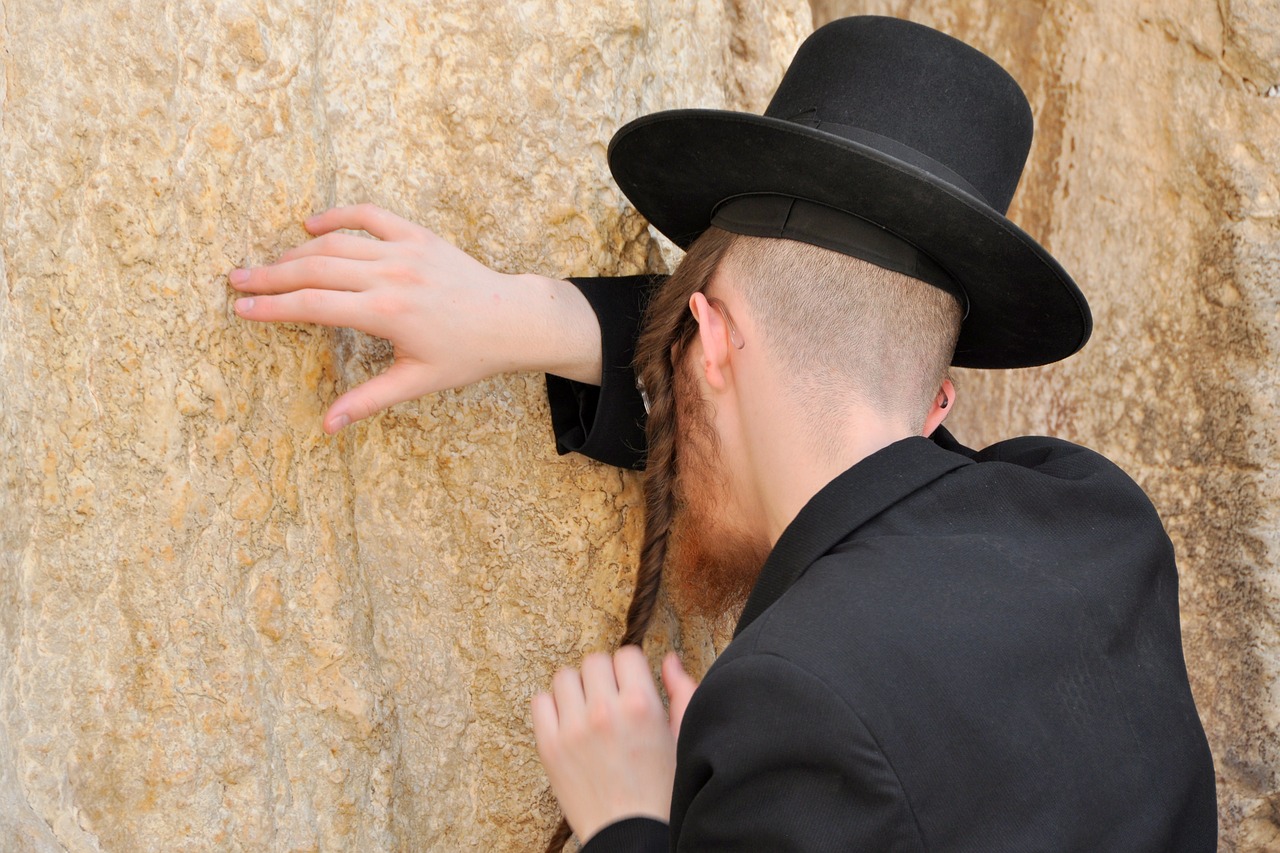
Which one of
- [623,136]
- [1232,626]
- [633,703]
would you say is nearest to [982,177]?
[623,136]

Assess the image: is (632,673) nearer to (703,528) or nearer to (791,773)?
(703,528)

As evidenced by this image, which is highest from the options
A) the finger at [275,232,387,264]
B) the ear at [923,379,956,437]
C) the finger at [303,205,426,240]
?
A: the finger at [303,205,426,240]

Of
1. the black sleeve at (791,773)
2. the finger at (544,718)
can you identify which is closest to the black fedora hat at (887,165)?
the black sleeve at (791,773)

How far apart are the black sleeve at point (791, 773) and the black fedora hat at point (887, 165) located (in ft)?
2.20

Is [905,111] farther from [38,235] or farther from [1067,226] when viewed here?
[1067,226]

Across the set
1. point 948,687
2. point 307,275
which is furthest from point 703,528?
point 307,275

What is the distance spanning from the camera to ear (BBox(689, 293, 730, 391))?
1.67 m

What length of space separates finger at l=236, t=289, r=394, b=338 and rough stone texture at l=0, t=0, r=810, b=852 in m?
0.07

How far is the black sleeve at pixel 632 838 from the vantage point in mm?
1495

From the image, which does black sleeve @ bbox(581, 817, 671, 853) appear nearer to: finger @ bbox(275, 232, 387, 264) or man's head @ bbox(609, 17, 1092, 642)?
man's head @ bbox(609, 17, 1092, 642)

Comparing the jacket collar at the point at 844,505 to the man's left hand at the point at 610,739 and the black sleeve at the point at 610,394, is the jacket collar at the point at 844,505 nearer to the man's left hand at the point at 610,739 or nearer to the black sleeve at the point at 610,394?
the man's left hand at the point at 610,739

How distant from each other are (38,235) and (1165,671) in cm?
169

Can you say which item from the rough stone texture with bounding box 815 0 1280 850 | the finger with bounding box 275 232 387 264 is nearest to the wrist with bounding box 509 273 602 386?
the finger with bounding box 275 232 387 264

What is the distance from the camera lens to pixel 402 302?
63.6 inches
